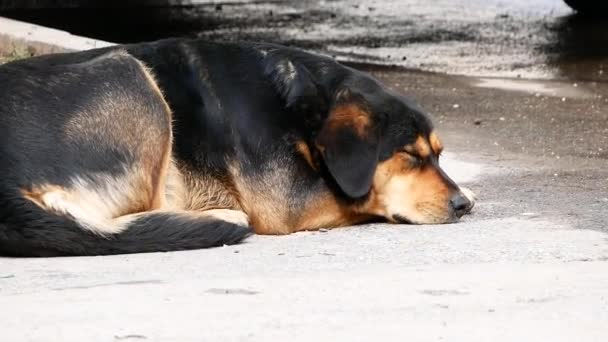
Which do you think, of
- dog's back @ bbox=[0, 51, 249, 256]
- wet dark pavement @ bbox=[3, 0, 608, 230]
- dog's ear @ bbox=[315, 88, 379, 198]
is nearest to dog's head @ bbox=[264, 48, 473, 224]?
dog's ear @ bbox=[315, 88, 379, 198]

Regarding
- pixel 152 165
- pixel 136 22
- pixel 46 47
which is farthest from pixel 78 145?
pixel 136 22

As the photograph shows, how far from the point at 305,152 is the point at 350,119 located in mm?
245

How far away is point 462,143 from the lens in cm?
862

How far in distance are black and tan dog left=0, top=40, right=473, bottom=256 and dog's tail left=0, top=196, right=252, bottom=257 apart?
0.02m

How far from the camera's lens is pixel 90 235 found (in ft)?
17.3

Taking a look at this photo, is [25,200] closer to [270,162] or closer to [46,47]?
[270,162]

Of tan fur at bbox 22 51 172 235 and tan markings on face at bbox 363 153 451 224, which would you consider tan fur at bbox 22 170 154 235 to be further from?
tan markings on face at bbox 363 153 451 224

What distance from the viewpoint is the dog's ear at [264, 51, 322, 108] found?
19.8 ft

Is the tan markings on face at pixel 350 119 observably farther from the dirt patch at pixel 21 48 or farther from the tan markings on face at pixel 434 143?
the dirt patch at pixel 21 48

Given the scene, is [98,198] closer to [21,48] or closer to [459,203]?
[459,203]

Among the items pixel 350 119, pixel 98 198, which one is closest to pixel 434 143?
pixel 350 119

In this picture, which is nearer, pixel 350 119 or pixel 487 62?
pixel 350 119

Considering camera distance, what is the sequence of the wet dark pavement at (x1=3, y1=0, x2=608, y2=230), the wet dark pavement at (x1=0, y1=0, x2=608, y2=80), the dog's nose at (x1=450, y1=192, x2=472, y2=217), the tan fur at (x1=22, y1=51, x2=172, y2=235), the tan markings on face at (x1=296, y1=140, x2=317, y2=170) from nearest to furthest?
the tan fur at (x1=22, y1=51, x2=172, y2=235) → the dog's nose at (x1=450, y1=192, x2=472, y2=217) → the tan markings on face at (x1=296, y1=140, x2=317, y2=170) → the wet dark pavement at (x1=3, y1=0, x2=608, y2=230) → the wet dark pavement at (x1=0, y1=0, x2=608, y2=80)

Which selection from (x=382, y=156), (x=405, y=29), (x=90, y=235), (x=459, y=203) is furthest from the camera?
(x=405, y=29)
